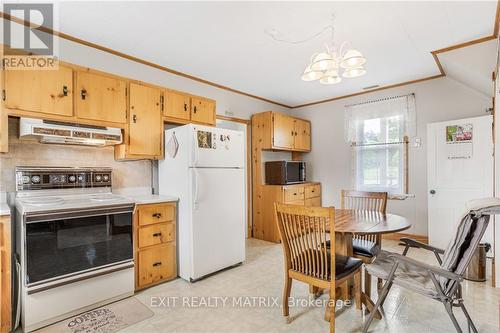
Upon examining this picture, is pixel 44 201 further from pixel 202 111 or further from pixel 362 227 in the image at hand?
pixel 362 227

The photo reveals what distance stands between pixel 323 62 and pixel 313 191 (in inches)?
130

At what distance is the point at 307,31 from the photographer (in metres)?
2.54

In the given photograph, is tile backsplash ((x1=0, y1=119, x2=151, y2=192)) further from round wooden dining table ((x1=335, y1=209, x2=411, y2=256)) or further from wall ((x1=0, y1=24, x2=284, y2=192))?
round wooden dining table ((x1=335, y1=209, x2=411, y2=256))

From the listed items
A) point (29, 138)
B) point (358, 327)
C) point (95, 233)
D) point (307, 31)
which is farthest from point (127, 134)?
point (358, 327)

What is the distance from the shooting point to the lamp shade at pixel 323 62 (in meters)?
2.08

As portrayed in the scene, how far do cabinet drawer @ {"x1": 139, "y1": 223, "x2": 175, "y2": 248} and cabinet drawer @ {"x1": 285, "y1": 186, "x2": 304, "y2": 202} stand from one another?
210cm

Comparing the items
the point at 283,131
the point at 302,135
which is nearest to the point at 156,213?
the point at 283,131

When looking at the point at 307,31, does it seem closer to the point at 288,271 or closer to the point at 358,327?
the point at 288,271

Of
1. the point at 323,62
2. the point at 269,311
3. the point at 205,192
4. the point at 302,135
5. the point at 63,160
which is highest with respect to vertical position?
the point at 323,62

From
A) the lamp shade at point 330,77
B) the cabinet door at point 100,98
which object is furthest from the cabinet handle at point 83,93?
the lamp shade at point 330,77

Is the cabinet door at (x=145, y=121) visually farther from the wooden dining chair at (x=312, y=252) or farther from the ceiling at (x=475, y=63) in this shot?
the ceiling at (x=475, y=63)

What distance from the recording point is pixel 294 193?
455 centimetres

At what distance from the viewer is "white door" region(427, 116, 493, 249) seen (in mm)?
3354

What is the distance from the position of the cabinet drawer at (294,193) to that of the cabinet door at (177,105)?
6.85 ft
